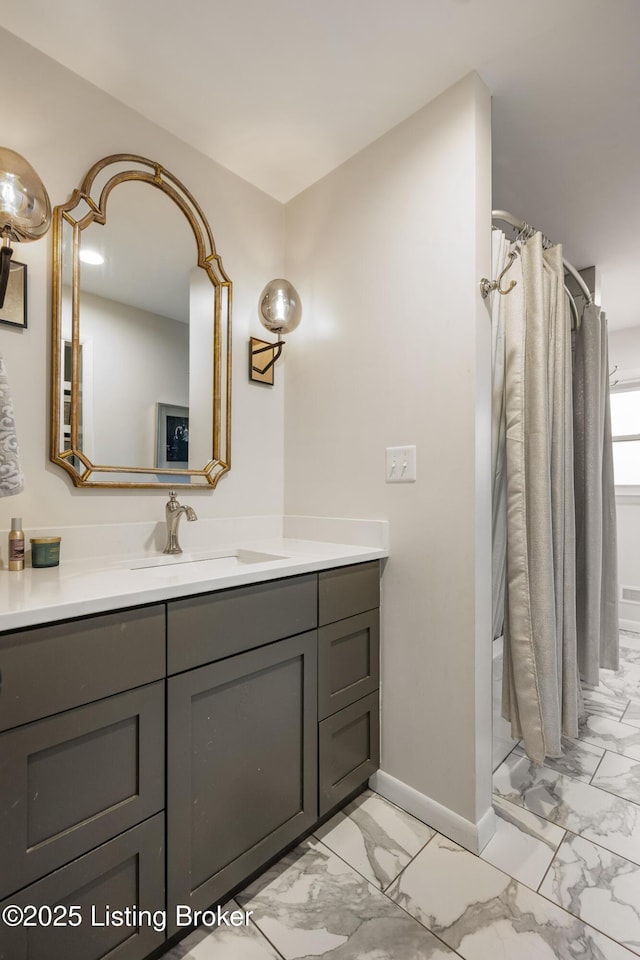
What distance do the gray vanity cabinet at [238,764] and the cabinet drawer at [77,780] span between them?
6 cm

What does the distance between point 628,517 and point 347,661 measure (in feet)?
10.1

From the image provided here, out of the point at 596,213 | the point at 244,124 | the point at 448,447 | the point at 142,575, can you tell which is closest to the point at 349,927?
the point at 142,575

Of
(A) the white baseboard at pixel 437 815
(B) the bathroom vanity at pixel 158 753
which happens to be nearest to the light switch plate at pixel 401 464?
(B) the bathroom vanity at pixel 158 753

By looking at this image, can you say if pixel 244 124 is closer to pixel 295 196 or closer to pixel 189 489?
pixel 295 196

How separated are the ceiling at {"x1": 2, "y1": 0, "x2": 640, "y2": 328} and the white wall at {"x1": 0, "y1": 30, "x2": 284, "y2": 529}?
69 mm

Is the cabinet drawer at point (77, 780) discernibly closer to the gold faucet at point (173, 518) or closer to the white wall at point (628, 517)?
the gold faucet at point (173, 518)

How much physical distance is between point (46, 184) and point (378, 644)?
1.77 metres

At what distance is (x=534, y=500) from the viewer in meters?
1.45

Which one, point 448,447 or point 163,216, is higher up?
point 163,216

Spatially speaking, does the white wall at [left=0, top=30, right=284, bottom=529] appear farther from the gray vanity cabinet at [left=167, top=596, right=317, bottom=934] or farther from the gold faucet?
the gray vanity cabinet at [left=167, top=596, right=317, bottom=934]

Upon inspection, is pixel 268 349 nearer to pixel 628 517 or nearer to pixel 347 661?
pixel 347 661

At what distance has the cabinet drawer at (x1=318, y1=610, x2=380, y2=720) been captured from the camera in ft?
4.43

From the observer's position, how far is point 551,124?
1.59 metres

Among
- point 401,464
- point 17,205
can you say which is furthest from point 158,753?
point 17,205
